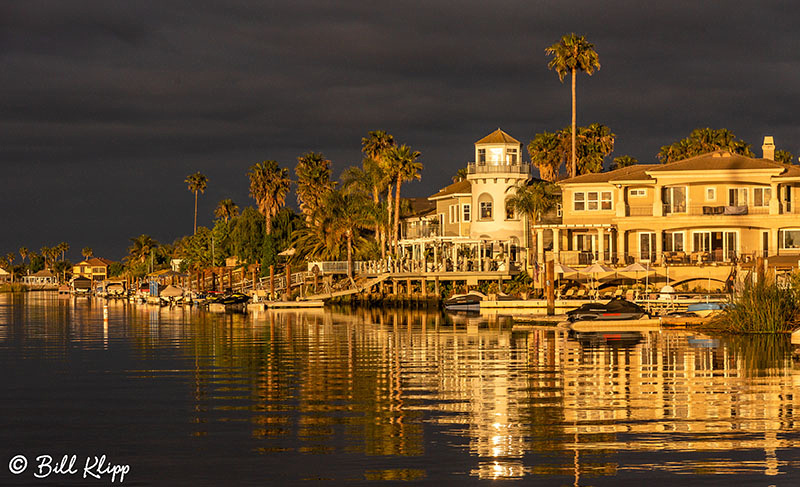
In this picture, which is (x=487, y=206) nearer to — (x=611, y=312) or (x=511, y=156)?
(x=511, y=156)

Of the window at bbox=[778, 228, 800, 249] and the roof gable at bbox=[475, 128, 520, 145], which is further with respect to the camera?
the roof gable at bbox=[475, 128, 520, 145]

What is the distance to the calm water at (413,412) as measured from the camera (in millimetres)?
17703

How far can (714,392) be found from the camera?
27094mm

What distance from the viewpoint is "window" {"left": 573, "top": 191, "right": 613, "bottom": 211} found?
84688mm

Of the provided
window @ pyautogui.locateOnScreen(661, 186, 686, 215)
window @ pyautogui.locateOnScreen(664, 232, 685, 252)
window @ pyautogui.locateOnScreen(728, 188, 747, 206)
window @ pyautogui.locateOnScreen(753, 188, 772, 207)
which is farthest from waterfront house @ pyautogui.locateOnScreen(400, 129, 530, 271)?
window @ pyautogui.locateOnScreen(753, 188, 772, 207)

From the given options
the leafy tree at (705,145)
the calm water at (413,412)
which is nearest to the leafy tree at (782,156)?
the leafy tree at (705,145)

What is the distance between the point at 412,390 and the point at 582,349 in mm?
15328

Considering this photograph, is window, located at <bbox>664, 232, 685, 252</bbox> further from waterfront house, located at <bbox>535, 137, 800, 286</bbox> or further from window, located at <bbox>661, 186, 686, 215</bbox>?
window, located at <bbox>661, 186, 686, 215</bbox>

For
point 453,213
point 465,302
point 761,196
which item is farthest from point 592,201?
point 453,213

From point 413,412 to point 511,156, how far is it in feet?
237

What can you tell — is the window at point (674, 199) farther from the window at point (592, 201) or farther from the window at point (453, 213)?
the window at point (453, 213)

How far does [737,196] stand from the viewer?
263 ft

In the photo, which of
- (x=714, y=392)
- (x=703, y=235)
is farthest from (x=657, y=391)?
(x=703, y=235)

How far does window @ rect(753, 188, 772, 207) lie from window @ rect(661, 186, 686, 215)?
504 cm
